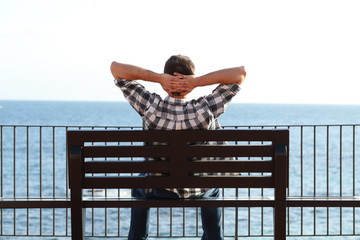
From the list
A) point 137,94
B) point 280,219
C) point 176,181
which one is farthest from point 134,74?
point 280,219

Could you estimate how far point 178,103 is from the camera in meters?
3.27

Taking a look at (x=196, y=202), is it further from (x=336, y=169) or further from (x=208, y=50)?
(x=208, y=50)

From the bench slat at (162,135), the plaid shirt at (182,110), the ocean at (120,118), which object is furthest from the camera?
the ocean at (120,118)

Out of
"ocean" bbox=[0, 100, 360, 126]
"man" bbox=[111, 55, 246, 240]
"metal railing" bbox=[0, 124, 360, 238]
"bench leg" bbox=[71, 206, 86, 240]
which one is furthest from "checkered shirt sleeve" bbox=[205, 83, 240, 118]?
"ocean" bbox=[0, 100, 360, 126]

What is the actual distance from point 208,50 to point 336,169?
43.3 metres

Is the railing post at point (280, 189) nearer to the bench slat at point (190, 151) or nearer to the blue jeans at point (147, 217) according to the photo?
the bench slat at point (190, 151)

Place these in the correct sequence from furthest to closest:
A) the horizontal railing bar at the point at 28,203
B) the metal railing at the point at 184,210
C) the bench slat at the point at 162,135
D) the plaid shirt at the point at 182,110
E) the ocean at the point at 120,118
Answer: the ocean at the point at 120,118
the metal railing at the point at 184,210
the horizontal railing bar at the point at 28,203
the plaid shirt at the point at 182,110
the bench slat at the point at 162,135

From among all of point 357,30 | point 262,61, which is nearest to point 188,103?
point 262,61

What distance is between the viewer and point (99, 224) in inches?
813

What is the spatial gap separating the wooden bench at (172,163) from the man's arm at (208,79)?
30 cm

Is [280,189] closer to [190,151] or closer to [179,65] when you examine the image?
[190,151]

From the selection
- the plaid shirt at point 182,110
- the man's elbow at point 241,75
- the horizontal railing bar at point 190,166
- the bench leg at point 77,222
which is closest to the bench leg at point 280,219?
the horizontal railing bar at point 190,166

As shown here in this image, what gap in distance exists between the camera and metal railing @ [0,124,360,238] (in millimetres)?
5688

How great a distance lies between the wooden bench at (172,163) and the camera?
3135 mm
